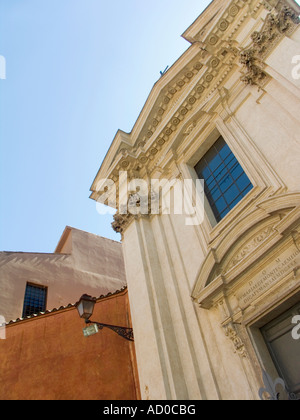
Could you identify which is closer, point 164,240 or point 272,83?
point 272,83

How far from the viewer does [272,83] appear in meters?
6.98

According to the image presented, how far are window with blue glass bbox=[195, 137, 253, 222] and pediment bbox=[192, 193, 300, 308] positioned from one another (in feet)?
3.51

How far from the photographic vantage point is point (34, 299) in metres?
13.0

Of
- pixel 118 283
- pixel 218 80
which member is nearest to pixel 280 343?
pixel 218 80

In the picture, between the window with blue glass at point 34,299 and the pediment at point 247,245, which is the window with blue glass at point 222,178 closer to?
the pediment at point 247,245

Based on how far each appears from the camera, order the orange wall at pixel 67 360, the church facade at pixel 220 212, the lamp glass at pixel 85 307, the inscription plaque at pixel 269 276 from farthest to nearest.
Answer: the orange wall at pixel 67 360
the lamp glass at pixel 85 307
the church facade at pixel 220 212
the inscription plaque at pixel 269 276

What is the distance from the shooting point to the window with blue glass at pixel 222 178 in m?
7.27

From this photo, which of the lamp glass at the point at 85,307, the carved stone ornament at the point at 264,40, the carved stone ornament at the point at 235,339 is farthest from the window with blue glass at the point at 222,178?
the lamp glass at the point at 85,307

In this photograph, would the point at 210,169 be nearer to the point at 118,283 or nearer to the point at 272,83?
the point at 272,83

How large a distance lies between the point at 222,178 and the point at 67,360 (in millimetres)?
5176

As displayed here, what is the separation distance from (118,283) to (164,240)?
7.69 metres

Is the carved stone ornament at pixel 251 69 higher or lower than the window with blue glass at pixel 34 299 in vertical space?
lower

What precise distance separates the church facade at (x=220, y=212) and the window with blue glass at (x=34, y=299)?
206 inches

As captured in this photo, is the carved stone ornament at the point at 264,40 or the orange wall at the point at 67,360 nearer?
the carved stone ornament at the point at 264,40
